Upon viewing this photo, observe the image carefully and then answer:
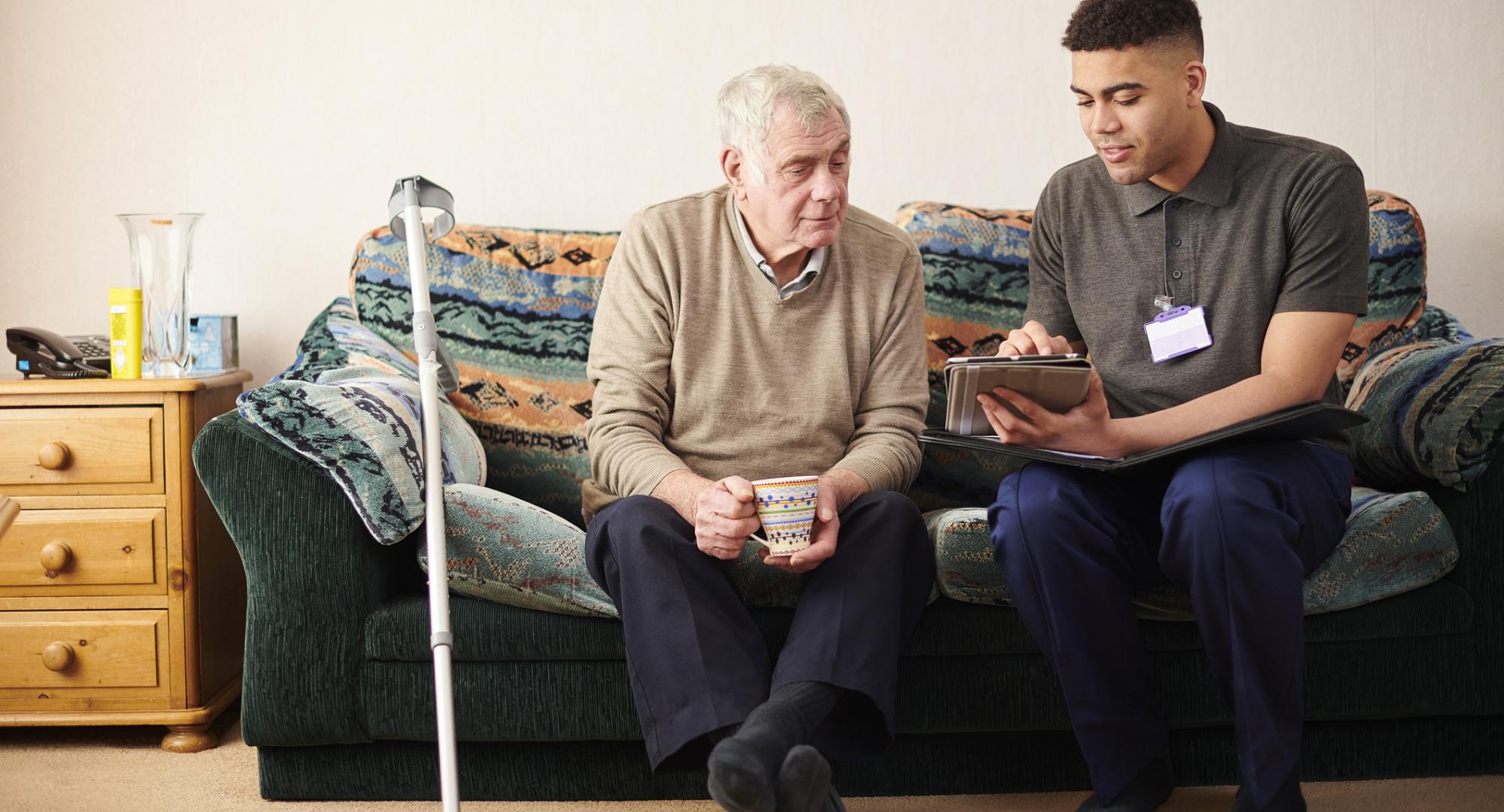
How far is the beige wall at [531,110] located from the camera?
103 inches

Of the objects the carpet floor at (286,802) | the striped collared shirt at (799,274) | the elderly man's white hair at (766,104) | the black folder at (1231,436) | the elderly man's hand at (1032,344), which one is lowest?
the carpet floor at (286,802)

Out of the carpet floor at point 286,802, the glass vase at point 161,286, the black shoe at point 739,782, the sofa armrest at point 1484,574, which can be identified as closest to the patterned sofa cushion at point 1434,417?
the sofa armrest at point 1484,574

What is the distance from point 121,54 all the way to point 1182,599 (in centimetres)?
240

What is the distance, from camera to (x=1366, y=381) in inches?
81.8

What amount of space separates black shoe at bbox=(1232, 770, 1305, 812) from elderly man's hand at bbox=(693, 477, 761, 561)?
0.69 m

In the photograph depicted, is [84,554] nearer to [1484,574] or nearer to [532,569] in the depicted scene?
[532,569]

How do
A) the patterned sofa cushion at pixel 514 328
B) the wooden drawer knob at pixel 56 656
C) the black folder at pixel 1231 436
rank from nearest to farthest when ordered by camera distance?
the black folder at pixel 1231 436 → the wooden drawer knob at pixel 56 656 → the patterned sofa cushion at pixel 514 328

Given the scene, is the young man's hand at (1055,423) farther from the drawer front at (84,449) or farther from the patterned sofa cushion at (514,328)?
the drawer front at (84,449)

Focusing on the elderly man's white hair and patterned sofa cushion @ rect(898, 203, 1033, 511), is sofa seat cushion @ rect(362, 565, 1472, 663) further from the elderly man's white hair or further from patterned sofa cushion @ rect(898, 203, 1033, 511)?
the elderly man's white hair

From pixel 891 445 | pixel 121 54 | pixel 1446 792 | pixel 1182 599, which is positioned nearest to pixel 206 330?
pixel 121 54

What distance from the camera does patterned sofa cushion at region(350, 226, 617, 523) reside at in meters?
2.21

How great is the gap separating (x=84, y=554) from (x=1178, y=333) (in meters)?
1.85

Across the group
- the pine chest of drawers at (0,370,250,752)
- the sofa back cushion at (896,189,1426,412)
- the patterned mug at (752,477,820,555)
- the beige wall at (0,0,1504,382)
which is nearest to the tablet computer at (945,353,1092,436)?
the patterned mug at (752,477,820,555)

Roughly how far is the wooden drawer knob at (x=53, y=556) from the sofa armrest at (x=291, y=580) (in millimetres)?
528
